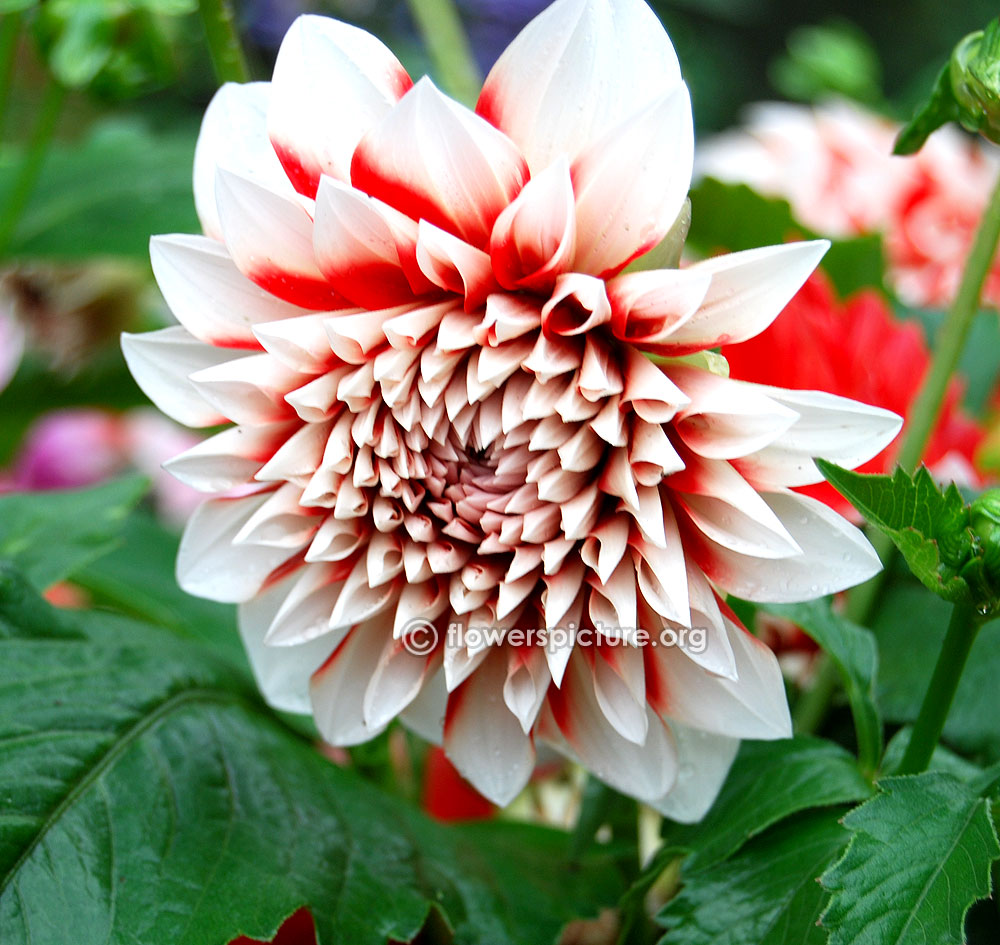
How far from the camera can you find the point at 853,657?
0.41m

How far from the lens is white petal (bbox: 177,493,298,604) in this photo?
1.33 ft

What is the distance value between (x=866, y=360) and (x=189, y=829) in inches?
15.1

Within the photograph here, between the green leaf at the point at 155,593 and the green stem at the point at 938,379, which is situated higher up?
the green stem at the point at 938,379

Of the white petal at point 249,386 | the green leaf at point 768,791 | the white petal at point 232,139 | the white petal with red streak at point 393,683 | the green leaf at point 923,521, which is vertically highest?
the white petal at point 232,139

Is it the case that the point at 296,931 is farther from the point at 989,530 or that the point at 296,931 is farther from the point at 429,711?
the point at 989,530

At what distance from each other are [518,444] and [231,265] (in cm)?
12

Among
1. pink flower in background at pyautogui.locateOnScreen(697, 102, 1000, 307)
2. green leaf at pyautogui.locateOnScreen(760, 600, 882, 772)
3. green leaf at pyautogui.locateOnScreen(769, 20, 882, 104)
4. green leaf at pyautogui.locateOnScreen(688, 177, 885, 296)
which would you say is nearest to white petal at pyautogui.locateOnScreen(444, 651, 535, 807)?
green leaf at pyautogui.locateOnScreen(760, 600, 882, 772)

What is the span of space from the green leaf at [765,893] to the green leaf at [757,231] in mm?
392

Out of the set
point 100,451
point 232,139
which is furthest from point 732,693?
point 100,451

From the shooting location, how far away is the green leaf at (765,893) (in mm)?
362

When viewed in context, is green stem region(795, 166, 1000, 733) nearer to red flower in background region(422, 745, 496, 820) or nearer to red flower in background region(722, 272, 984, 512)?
red flower in background region(722, 272, 984, 512)

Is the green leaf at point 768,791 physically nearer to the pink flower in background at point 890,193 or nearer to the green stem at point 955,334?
the green stem at point 955,334

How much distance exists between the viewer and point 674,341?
0.34m

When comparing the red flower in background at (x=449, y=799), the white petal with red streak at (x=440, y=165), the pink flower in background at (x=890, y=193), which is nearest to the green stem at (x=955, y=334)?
the white petal with red streak at (x=440, y=165)
